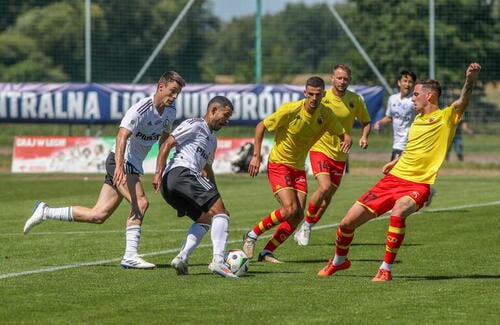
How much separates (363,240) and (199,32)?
25051mm

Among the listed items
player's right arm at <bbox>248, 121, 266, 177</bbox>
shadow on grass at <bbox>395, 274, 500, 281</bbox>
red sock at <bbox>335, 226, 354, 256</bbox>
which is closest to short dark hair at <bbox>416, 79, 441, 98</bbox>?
red sock at <bbox>335, 226, 354, 256</bbox>

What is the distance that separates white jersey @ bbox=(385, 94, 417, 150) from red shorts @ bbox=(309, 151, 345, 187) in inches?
180

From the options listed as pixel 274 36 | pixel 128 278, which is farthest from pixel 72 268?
pixel 274 36

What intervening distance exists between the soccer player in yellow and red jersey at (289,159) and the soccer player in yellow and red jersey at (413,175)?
5.76 ft

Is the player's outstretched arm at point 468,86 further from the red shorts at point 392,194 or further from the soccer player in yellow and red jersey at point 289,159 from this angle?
the soccer player in yellow and red jersey at point 289,159

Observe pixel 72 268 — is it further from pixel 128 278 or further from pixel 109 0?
pixel 109 0

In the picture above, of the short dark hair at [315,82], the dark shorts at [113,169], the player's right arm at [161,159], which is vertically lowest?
the dark shorts at [113,169]

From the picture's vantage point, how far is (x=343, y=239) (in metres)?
12.1

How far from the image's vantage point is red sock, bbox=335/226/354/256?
12.0 meters

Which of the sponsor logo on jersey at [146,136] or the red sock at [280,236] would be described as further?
the red sock at [280,236]

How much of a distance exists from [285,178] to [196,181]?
204 cm

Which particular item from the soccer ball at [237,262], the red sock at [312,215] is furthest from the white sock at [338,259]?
the red sock at [312,215]

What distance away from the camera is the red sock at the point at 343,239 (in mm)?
12000

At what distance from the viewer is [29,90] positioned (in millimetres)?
32375
